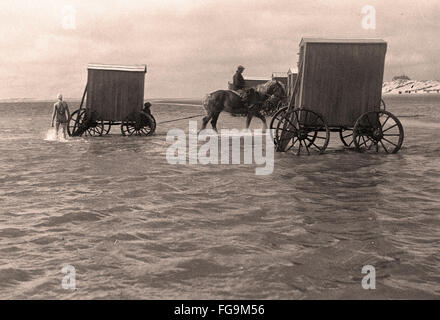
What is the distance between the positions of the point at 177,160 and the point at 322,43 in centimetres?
519

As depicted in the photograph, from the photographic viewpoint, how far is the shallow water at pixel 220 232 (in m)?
4.41

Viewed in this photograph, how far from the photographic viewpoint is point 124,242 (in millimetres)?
5648

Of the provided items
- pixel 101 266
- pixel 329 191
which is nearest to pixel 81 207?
pixel 101 266

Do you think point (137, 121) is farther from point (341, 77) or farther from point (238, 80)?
point (341, 77)

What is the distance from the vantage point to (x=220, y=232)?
19.8 ft

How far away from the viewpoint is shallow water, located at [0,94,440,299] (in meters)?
4.41
